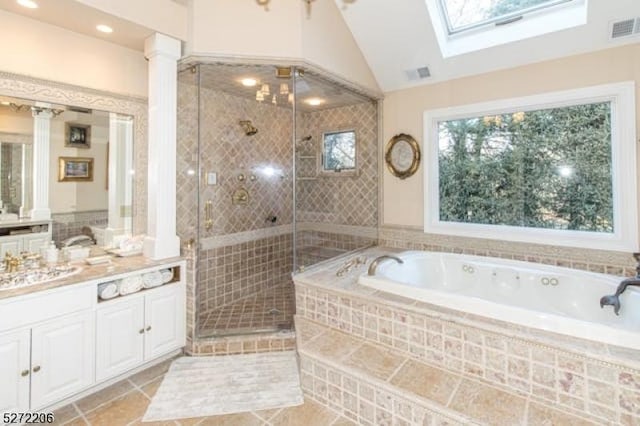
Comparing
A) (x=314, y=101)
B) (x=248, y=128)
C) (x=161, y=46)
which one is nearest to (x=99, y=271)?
(x=161, y=46)

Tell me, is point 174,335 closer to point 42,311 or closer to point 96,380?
point 96,380

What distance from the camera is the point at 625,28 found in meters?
2.41

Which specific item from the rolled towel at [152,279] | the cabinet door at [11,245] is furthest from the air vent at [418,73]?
the cabinet door at [11,245]

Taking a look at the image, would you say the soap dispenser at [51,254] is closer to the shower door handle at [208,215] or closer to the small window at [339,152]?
the shower door handle at [208,215]

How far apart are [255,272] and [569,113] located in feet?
11.4

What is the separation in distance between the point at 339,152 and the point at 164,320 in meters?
2.71

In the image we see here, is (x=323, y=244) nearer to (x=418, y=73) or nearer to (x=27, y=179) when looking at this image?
(x=418, y=73)

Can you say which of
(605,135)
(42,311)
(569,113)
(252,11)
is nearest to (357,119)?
(252,11)

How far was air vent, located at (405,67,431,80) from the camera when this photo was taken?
3.33 m

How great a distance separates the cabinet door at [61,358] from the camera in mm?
1880

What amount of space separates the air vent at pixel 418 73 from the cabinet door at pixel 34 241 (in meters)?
3.56

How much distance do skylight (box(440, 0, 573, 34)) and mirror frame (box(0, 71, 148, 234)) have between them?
2888 mm

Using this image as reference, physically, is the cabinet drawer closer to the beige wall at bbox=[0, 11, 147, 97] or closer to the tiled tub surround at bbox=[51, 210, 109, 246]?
the tiled tub surround at bbox=[51, 210, 109, 246]

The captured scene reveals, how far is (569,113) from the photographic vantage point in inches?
111
